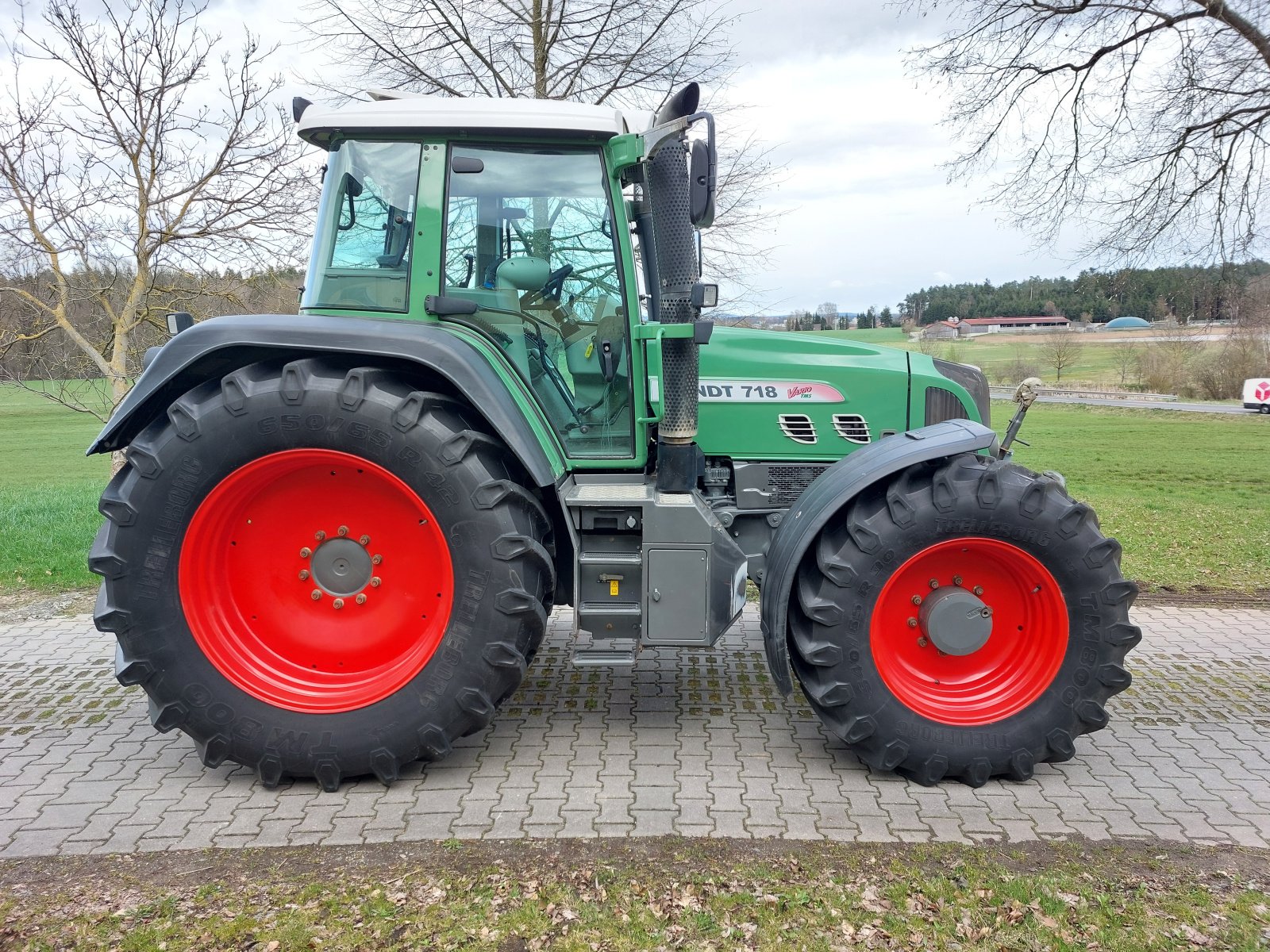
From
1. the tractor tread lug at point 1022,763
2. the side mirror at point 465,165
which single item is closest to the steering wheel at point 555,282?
the side mirror at point 465,165

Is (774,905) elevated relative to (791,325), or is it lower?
lower

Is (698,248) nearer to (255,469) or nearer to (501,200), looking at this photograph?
(501,200)

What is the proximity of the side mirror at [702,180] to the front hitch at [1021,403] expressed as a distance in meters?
1.68

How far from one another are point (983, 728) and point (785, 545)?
1.10 m

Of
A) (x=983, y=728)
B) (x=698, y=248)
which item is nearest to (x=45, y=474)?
(x=698, y=248)

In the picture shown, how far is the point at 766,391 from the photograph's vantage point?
4.25 metres

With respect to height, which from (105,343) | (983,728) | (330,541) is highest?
(105,343)

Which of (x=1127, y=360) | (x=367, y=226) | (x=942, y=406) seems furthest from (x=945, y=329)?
(x=367, y=226)

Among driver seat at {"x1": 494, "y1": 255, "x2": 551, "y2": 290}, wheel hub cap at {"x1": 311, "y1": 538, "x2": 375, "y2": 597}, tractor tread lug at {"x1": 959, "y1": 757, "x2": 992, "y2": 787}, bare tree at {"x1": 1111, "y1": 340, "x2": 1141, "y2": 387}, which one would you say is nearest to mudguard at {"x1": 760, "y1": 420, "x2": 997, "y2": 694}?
tractor tread lug at {"x1": 959, "y1": 757, "x2": 992, "y2": 787}

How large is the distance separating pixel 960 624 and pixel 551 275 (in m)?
2.27

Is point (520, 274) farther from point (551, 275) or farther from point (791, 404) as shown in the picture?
point (791, 404)

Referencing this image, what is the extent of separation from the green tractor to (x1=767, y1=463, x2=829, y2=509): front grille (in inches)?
18.3

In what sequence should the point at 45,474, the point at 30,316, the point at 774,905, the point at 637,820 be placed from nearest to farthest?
the point at 774,905
the point at 637,820
the point at 30,316
the point at 45,474

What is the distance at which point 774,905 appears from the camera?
8.98ft
